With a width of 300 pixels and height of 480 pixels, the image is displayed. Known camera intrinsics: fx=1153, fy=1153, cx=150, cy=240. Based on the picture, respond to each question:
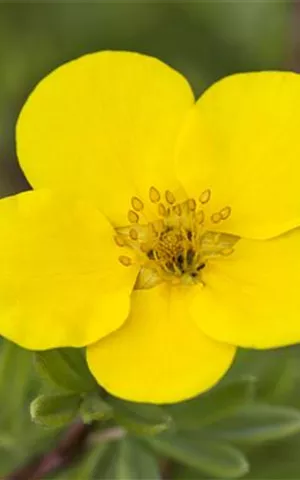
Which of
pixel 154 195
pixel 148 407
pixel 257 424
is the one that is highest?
pixel 154 195

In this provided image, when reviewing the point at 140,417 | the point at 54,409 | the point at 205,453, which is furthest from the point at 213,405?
the point at 54,409

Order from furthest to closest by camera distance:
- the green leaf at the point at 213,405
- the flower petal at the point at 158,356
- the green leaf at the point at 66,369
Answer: the green leaf at the point at 213,405 → the green leaf at the point at 66,369 → the flower petal at the point at 158,356

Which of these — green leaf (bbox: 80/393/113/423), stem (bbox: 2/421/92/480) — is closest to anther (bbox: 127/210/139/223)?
green leaf (bbox: 80/393/113/423)

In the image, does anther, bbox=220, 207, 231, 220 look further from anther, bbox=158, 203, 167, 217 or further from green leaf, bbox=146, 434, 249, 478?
green leaf, bbox=146, 434, 249, 478

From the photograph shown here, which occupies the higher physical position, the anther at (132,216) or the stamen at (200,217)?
the anther at (132,216)

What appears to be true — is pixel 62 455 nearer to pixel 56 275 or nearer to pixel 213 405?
pixel 213 405

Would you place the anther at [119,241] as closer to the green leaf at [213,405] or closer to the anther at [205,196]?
the anther at [205,196]

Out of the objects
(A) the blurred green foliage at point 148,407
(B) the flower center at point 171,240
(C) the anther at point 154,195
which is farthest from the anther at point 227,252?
(A) the blurred green foliage at point 148,407
